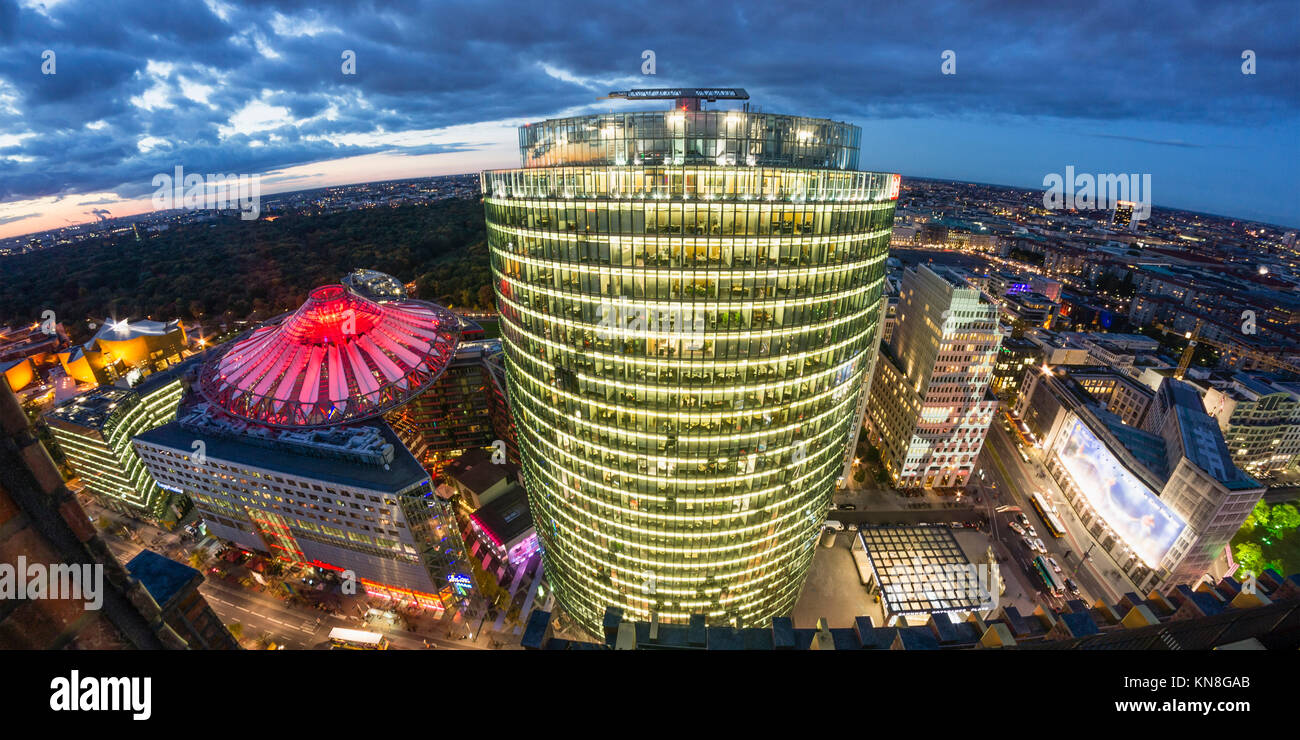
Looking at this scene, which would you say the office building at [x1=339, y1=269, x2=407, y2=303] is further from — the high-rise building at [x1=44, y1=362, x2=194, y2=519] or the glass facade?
the glass facade

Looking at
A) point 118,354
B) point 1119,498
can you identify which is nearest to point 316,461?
point 118,354

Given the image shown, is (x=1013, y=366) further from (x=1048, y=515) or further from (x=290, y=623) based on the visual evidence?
(x=290, y=623)

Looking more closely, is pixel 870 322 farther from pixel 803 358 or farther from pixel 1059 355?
pixel 1059 355

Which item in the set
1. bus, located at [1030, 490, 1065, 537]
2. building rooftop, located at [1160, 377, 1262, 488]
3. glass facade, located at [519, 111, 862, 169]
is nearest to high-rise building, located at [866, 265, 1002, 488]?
bus, located at [1030, 490, 1065, 537]

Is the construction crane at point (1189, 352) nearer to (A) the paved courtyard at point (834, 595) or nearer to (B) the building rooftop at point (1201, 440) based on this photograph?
(B) the building rooftop at point (1201, 440)
